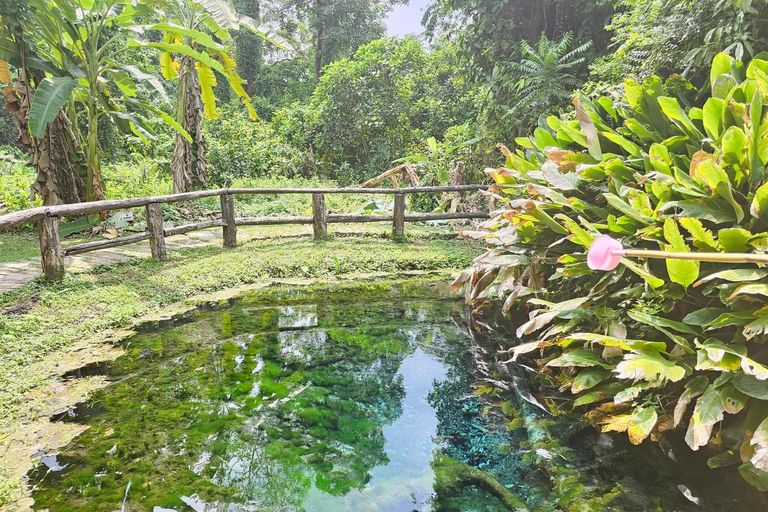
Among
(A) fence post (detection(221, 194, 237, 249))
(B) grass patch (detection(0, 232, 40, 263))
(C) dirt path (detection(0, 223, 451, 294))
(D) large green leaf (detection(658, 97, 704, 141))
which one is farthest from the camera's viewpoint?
(A) fence post (detection(221, 194, 237, 249))

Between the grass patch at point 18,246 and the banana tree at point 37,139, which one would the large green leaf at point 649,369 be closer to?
the grass patch at point 18,246

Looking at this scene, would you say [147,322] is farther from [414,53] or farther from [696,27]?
[414,53]

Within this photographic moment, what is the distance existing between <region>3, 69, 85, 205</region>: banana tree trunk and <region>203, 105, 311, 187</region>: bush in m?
3.57

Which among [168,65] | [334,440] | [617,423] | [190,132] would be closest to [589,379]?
[617,423]

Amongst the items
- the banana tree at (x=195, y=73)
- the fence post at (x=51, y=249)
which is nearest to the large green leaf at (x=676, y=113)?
the fence post at (x=51, y=249)

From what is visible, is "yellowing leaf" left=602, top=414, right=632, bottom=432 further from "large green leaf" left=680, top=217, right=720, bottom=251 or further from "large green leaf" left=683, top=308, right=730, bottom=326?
"large green leaf" left=680, top=217, right=720, bottom=251

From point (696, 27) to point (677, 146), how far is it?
2.06 m

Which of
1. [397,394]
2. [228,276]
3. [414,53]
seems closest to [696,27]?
[397,394]

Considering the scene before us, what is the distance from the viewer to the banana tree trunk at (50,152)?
19.3 ft

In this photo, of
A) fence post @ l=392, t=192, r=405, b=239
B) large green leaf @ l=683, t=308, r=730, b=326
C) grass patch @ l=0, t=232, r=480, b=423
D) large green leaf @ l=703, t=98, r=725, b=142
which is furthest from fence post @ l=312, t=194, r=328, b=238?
large green leaf @ l=683, t=308, r=730, b=326

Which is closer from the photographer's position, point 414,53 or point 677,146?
point 677,146

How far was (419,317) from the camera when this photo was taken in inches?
165

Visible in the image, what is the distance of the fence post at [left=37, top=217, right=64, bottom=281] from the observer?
4191 millimetres

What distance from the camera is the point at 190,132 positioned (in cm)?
834
